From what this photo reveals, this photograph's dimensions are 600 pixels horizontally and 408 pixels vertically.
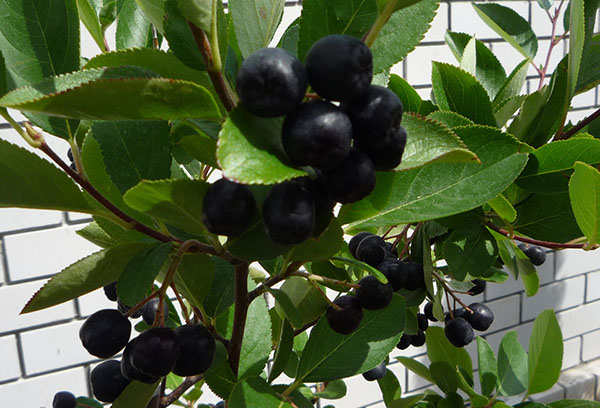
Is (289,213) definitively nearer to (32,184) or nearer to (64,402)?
(32,184)

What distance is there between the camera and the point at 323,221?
0.30 metres

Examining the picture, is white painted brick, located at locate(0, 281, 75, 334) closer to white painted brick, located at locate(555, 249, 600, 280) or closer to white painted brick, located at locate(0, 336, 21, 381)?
white painted brick, located at locate(0, 336, 21, 381)

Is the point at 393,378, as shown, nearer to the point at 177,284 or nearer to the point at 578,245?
the point at 578,245

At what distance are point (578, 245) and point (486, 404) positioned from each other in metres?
0.37

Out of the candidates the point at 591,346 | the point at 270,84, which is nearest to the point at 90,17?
the point at 270,84

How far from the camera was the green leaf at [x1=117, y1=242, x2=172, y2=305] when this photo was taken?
331mm

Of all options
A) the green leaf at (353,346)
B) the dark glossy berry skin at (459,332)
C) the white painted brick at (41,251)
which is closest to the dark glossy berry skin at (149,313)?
the green leaf at (353,346)

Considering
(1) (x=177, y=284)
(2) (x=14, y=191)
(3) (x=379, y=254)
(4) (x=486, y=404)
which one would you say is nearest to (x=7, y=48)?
(2) (x=14, y=191)

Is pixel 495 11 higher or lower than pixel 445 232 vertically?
higher

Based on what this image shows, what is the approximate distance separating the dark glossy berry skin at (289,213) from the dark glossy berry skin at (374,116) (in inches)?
1.7

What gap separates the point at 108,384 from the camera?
50 cm

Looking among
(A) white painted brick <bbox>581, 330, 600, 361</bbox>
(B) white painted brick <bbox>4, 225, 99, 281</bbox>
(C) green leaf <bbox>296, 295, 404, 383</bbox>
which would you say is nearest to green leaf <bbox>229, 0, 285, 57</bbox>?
(C) green leaf <bbox>296, 295, 404, 383</bbox>

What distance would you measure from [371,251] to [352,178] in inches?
14.2

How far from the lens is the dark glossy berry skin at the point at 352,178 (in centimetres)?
26
